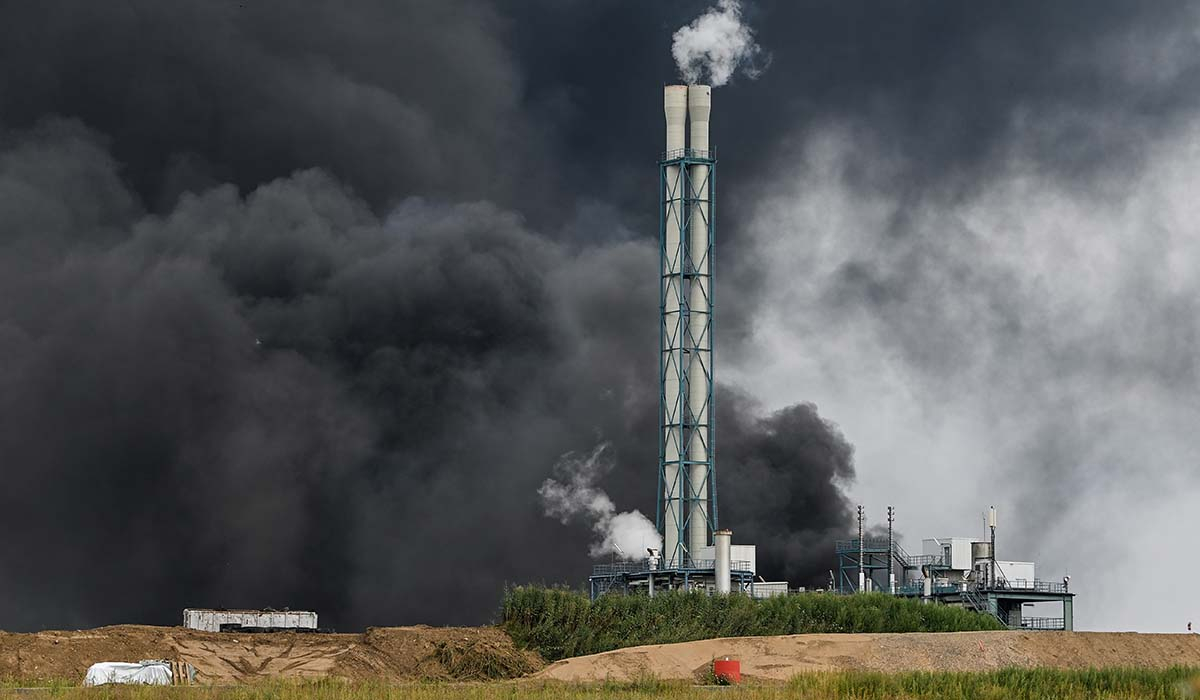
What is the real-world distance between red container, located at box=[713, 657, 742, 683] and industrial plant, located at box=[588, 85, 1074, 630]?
42.9 metres

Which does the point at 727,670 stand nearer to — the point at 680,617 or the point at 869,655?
the point at 869,655

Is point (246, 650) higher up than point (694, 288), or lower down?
lower down

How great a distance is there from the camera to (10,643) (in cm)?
4638

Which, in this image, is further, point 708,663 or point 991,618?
point 991,618

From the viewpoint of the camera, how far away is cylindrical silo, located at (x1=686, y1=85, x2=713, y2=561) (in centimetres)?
9194

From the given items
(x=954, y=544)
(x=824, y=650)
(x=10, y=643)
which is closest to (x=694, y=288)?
(x=954, y=544)

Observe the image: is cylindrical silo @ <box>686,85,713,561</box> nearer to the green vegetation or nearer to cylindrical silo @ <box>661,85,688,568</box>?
cylindrical silo @ <box>661,85,688,568</box>

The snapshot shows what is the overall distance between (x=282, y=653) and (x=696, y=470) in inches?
1727

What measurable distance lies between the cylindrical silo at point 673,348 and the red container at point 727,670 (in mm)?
44912

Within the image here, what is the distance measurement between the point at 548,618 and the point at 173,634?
46.8ft

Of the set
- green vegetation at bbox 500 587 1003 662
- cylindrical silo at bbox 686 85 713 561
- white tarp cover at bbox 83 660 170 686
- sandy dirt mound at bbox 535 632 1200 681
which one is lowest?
white tarp cover at bbox 83 660 170 686

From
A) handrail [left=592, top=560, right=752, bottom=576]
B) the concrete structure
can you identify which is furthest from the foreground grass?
handrail [left=592, top=560, right=752, bottom=576]

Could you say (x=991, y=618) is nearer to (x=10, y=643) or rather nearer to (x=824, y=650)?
(x=824, y=650)

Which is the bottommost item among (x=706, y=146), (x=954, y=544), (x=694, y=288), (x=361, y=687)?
(x=361, y=687)
